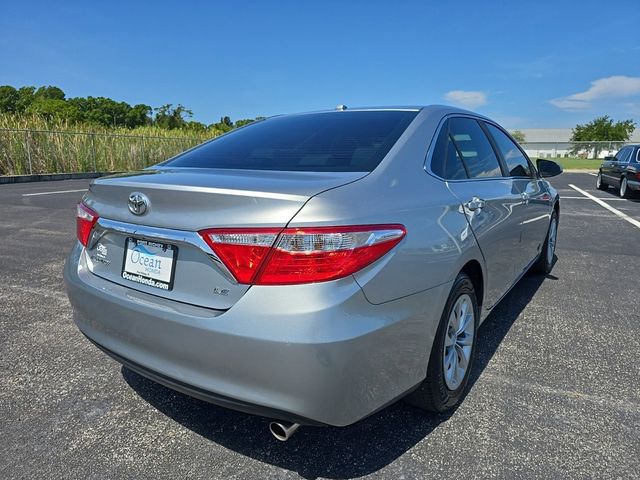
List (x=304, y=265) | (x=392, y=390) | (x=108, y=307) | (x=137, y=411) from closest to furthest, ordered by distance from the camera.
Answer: (x=304, y=265) < (x=392, y=390) < (x=108, y=307) < (x=137, y=411)

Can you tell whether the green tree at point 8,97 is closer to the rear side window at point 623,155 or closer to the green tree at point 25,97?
the green tree at point 25,97

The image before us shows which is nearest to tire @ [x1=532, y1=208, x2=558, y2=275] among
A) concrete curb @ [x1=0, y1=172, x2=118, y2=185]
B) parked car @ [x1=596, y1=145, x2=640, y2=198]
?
parked car @ [x1=596, y1=145, x2=640, y2=198]

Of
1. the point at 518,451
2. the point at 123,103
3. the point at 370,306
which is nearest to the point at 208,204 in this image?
the point at 370,306

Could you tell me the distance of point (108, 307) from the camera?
209 centimetres

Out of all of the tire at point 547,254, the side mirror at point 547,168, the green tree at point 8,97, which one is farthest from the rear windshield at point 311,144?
the green tree at point 8,97

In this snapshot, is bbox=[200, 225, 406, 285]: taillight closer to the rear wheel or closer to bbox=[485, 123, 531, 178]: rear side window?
bbox=[485, 123, 531, 178]: rear side window

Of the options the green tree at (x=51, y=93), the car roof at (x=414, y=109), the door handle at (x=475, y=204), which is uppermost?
the green tree at (x=51, y=93)

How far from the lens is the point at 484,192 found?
281 cm

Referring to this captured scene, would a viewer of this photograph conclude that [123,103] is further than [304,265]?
Yes

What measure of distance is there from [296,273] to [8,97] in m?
74.5

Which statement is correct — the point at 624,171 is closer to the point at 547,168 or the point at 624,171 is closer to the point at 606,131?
the point at 547,168

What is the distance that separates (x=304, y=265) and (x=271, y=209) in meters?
0.23

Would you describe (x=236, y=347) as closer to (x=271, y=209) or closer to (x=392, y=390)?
(x=271, y=209)

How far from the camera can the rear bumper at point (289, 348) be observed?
1.64 m
